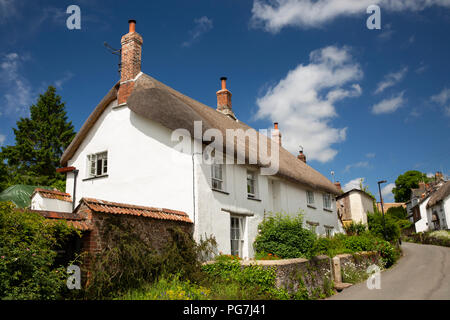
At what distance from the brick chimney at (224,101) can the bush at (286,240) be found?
771 cm

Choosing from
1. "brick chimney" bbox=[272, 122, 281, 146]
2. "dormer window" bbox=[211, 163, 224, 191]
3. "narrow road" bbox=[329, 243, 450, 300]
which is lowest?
"narrow road" bbox=[329, 243, 450, 300]

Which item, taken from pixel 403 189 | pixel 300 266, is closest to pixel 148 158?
pixel 300 266

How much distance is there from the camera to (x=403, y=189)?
63.0 m

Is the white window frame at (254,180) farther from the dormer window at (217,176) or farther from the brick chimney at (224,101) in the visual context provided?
the brick chimney at (224,101)

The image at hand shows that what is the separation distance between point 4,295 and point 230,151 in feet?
25.1

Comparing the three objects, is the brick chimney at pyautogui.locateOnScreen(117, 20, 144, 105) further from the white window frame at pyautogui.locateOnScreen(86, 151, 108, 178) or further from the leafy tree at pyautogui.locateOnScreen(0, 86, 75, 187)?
the leafy tree at pyautogui.locateOnScreen(0, 86, 75, 187)

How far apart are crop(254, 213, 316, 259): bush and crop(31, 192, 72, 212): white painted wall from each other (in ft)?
22.8

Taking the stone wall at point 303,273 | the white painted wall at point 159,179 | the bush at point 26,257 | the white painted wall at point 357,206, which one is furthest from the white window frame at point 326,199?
the bush at point 26,257

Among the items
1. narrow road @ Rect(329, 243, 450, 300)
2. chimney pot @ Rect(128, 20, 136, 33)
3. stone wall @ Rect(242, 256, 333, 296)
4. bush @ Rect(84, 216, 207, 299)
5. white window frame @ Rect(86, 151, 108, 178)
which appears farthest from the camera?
chimney pot @ Rect(128, 20, 136, 33)

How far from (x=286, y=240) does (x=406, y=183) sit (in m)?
57.9

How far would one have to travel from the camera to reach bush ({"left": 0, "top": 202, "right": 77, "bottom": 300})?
5480 mm

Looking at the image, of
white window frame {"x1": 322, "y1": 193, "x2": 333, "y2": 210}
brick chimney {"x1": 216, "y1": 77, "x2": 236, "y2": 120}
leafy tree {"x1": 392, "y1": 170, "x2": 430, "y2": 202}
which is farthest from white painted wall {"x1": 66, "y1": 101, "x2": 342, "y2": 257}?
leafy tree {"x1": 392, "y1": 170, "x2": 430, "y2": 202}

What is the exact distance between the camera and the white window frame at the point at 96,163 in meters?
13.2
